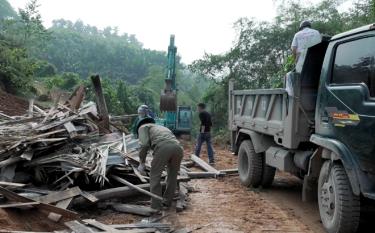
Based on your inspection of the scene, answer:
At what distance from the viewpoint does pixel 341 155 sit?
542 cm

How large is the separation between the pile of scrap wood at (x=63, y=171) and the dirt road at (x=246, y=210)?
0.44 meters

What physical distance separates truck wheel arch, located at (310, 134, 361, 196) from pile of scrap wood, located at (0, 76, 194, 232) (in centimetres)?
231

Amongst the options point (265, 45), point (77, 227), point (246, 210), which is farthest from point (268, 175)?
point (265, 45)

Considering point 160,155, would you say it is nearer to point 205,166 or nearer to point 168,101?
point 205,166

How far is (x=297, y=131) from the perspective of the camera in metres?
6.86

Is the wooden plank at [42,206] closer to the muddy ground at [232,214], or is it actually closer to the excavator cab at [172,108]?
the muddy ground at [232,214]

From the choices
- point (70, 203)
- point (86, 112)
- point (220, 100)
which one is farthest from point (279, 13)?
point (70, 203)

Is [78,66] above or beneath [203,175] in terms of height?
above

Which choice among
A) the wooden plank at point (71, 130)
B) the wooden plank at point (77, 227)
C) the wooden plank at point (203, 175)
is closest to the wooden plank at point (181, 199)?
the wooden plank at point (203, 175)

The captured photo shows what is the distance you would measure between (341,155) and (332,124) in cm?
51

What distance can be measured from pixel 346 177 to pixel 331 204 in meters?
0.46

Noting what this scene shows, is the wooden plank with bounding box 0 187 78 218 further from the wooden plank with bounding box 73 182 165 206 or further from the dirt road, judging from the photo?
the dirt road

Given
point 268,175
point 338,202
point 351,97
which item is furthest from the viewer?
point 268,175

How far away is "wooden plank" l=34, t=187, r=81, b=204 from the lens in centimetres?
656
